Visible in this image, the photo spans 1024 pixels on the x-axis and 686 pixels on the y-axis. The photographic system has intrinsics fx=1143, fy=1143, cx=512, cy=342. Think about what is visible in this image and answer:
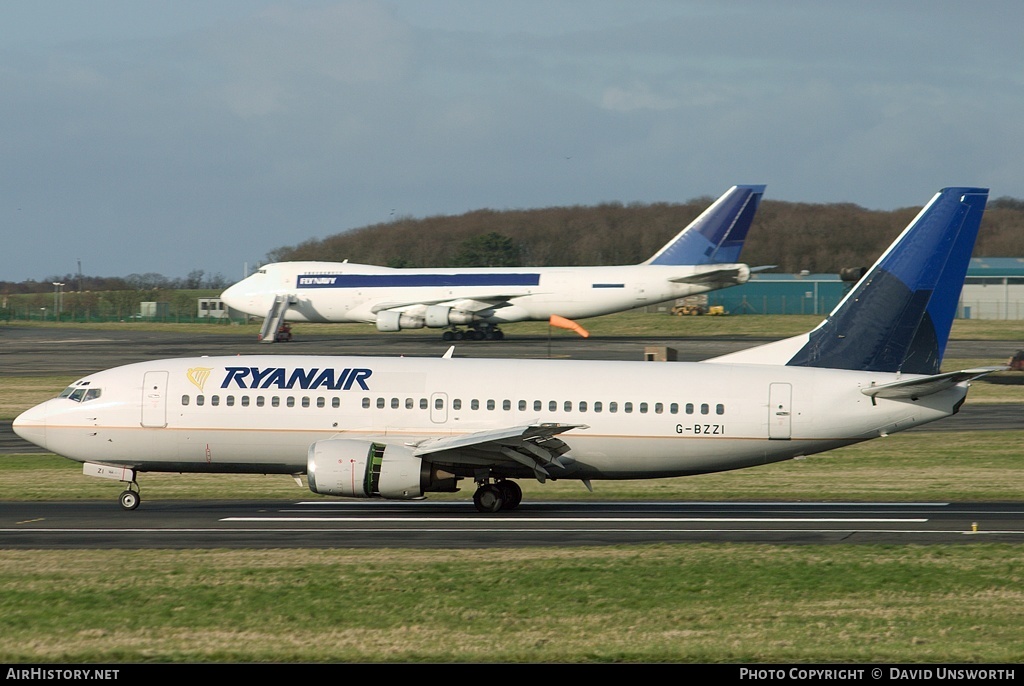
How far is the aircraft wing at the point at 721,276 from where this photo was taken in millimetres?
76875

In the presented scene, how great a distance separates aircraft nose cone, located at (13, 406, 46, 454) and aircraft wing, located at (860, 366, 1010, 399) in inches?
747

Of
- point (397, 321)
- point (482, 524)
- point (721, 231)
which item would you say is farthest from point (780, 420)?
point (397, 321)

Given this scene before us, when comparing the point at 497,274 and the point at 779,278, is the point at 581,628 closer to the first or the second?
the point at 497,274

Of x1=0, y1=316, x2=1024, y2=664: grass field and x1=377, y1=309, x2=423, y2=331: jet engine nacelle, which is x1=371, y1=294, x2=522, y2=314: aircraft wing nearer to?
x1=377, y1=309, x2=423, y2=331: jet engine nacelle

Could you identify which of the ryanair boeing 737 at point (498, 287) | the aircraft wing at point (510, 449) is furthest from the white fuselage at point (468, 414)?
the ryanair boeing 737 at point (498, 287)

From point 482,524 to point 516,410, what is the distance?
3.18 m

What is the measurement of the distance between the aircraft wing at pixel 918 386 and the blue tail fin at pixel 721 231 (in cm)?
5278

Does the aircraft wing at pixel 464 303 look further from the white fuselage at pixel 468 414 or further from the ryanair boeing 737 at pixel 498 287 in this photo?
the white fuselage at pixel 468 414

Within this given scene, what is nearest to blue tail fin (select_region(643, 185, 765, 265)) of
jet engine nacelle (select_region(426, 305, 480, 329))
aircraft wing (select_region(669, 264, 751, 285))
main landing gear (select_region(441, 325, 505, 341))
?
aircraft wing (select_region(669, 264, 751, 285))

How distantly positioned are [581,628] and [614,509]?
1170cm

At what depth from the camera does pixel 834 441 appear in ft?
86.5

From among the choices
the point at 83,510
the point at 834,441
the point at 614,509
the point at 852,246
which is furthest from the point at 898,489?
the point at 852,246

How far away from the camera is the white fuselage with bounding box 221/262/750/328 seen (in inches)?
3113

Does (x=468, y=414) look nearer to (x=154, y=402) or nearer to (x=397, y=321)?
(x=154, y=402)
